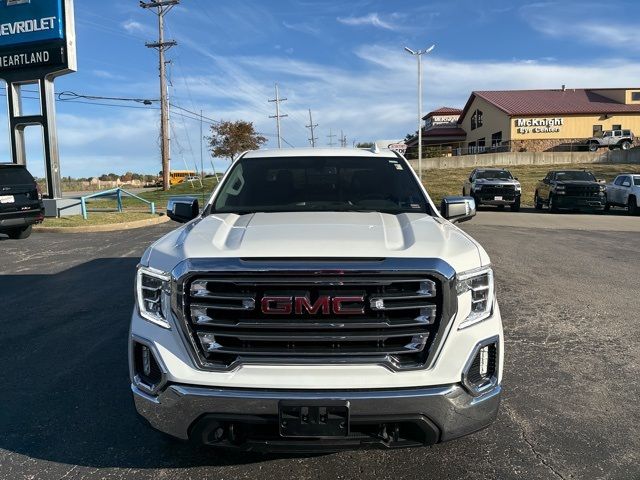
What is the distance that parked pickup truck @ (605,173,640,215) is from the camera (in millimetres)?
20969

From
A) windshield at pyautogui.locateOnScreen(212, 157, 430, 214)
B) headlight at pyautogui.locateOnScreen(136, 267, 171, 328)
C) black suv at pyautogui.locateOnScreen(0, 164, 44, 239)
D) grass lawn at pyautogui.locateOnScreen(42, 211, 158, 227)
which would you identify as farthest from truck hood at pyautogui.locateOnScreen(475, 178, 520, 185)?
headlight at pyautogui.locateOnScreen(136, 267, 171, 328)

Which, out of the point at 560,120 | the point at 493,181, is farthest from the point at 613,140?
the point at 493,181

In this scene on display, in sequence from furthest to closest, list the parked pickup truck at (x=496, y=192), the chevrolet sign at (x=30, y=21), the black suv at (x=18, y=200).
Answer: the parked pickup truck at (x=496, y=192) < the chevrolet sign at (x=30, y=21) < the black suv at (x=18, y=200)

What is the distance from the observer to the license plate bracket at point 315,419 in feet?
7.99

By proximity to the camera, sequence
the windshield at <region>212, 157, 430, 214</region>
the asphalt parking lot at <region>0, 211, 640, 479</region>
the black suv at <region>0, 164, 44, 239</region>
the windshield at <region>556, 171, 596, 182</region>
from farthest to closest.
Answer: the windshield at <region>556, 171, 596, 182</region> → the black suv at <region>0, 164, 44, 239</region> → the windshield at <region>212, 157, 430, 214</region> → the asphalt parking lot at <region>0, 211, 640, 479</region>

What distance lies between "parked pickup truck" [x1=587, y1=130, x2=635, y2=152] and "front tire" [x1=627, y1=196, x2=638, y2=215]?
24.4 meters

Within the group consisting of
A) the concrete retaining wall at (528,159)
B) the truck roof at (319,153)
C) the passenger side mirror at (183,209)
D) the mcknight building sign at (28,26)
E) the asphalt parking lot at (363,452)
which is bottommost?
the asphalt parking lot at (363,452)

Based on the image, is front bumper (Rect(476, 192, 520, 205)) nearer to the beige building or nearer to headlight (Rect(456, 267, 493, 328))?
headlight (Rect(456, 267, 493, 328))

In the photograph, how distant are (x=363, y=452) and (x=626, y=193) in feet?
73.0

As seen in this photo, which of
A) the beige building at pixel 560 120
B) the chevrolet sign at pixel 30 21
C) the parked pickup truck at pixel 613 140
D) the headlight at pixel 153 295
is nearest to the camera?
the headlight at pixel 153 295

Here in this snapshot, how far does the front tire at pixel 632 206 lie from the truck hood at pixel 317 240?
69.2 feet

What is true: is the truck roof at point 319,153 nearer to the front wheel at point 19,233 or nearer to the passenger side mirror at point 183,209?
the passenger side mirror at point 183,209

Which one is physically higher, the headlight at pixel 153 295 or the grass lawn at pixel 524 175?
the grass lawn at pixel 524 175

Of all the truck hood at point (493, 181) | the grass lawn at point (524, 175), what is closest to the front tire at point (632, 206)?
the truck hood at point (493, 181)
